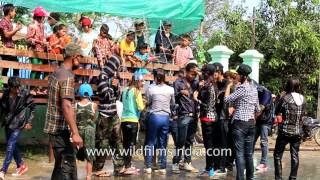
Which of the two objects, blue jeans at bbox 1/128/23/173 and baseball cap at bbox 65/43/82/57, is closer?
baseball cap at bbox 65/43/82/57

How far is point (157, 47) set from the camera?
39.1ft

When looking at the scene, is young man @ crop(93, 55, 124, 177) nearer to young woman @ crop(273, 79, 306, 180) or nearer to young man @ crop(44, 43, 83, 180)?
young man @ crop(44, 43, 83, 180)

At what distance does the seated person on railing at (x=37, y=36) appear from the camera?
9.33 meters

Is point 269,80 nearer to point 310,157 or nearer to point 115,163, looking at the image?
point 310,157

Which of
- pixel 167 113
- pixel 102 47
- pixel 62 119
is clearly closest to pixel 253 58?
pixel 102 47

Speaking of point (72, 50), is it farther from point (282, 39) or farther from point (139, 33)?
point (282, 39)

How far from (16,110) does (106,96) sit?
4.78ft

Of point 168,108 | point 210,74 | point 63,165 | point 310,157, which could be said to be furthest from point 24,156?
point 310,157

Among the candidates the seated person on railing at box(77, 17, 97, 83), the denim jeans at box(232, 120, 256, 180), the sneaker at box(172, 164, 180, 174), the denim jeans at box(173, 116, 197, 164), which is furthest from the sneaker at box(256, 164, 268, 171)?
the seated person on railing at box(77, 17, 97, 83)

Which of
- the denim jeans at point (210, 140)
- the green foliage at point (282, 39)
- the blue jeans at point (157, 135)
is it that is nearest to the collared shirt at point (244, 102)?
the denim jeans at point (210, 140)

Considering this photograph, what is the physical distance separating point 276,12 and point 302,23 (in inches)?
A: 45.4

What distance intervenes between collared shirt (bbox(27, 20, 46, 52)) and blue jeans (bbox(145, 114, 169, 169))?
247 centimetres

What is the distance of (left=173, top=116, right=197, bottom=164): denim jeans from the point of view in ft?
29.3

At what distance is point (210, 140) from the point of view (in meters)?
8.83
